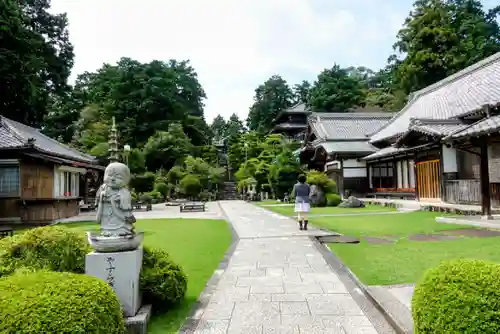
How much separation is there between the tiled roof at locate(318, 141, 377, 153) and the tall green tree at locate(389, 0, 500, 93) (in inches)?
519

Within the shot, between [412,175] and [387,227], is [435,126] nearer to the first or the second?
[412,175]

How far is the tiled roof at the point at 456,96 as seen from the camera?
18.7 meters

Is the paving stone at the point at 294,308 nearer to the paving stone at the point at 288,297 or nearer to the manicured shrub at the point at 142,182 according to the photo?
the paving stone at the point at 288,297

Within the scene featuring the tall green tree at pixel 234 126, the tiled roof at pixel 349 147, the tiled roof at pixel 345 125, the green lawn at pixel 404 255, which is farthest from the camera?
the tall green tree at pixel 234 126

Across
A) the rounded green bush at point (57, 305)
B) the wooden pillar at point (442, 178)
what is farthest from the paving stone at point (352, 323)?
→ the wooden pillar at point (442, 178)

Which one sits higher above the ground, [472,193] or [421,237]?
[472,193]

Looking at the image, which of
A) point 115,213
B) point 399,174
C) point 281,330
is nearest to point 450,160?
point 399,174

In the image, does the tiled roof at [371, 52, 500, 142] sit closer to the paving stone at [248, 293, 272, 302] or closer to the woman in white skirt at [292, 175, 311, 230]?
the woman in white skirt at [292, 175, 311, 230]

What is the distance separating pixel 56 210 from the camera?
57.6 feet

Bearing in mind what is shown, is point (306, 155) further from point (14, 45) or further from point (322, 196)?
point (14, 45)

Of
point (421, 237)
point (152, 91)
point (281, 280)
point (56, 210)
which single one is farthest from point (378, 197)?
point (152, 91)

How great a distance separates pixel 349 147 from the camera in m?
28.3

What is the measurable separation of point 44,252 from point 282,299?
2.88m

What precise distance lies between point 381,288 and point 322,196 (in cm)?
1769
